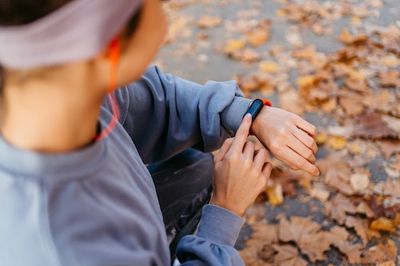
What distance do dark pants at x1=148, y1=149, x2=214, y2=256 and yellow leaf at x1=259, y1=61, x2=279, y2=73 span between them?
1.21 meters

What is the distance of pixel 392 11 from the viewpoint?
3111 mm

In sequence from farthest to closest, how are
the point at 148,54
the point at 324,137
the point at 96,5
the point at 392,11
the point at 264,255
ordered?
1. the point at 392,11
2. the point at 324,137
3. the point at 264,255
4. the point at 148,54
5. the point at 96,5

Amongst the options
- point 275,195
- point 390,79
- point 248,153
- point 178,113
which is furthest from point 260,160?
point 390,79

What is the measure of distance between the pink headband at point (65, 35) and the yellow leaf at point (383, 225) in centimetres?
150

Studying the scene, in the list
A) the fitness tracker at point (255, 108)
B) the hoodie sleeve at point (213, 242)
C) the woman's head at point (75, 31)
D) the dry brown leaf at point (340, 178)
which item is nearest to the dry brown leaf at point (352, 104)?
the dry brown leaf at point (340, 178)

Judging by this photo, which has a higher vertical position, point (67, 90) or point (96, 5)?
point (96, 5)

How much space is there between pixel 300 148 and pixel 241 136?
174 mm

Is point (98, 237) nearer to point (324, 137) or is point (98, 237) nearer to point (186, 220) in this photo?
point (186, 220)

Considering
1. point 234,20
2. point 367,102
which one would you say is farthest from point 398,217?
point 234,20

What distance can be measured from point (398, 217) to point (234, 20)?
6.04 feet

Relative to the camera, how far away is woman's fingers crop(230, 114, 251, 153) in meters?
1.27

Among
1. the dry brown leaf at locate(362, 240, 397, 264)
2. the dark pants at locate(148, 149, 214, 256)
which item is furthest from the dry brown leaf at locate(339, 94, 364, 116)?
the dark pants at locate(148, 149, 214, 256)

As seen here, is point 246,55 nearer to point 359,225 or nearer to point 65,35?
point 359,225

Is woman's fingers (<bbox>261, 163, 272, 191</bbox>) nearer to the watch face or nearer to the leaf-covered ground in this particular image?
the watch face
